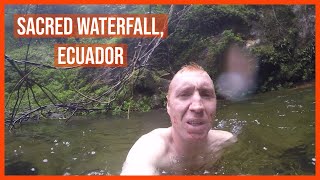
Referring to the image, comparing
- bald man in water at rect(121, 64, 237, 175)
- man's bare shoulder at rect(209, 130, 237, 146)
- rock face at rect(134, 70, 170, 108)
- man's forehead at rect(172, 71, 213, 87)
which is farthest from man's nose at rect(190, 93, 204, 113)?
rock face at rect(134, 70, 170, 108)

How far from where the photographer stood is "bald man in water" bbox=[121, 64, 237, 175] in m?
2.53

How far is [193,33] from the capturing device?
26.3ft

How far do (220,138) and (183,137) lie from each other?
0.62 m

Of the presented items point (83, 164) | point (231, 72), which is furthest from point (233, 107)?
point (83, 164)

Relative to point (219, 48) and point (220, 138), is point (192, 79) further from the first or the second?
point (219, 48)

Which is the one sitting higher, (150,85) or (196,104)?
(196,104)

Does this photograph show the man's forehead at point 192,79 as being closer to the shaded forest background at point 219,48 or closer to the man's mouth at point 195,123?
the man's mouth at point 195,123

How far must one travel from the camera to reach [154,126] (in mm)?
5051

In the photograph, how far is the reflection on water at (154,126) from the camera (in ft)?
9.98

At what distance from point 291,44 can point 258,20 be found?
3.21ft

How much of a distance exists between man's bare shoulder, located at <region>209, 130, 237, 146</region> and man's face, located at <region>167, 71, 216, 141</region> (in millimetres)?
462

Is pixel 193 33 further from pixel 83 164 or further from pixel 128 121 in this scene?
pixel 83 164

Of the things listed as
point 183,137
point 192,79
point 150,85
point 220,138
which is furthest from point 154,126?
point 192,79

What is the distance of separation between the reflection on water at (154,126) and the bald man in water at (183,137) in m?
0.28
